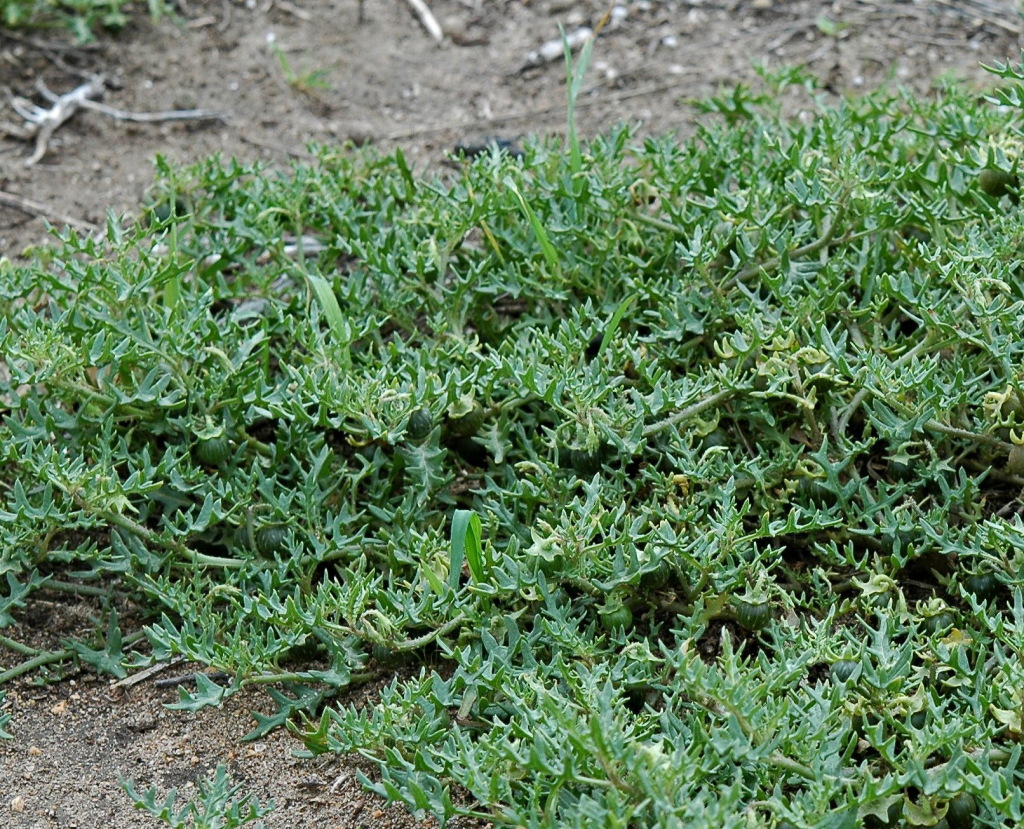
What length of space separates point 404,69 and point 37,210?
1.52 meters

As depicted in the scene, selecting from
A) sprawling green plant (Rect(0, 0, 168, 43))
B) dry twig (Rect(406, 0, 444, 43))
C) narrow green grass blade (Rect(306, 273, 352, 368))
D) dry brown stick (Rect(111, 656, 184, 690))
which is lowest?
Result: dry brown stick (Rect(111, 656, 184, 690))

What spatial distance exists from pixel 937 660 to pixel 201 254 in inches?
83.2

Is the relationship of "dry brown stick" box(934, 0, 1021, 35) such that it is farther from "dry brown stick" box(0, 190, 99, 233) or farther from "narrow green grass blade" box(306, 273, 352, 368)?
"dry brown stick" box(0, 190, 99, 233)

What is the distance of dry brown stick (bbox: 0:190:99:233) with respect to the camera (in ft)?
13.8

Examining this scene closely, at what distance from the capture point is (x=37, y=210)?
4.27m

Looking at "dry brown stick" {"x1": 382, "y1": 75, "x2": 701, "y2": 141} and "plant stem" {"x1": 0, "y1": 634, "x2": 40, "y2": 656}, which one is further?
"dry brown stick" {"x1": 382, "y1": 75, "x2": 701, "y2": 141}

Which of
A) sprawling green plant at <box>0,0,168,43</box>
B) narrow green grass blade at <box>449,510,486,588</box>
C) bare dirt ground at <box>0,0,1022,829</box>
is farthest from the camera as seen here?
sprawling green plant at <box>0,0,168,43</box>

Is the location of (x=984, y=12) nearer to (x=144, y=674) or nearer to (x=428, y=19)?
(x=428, y=19)

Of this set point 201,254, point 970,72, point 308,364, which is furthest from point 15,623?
point 970,72

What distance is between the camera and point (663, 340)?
3.04 metres

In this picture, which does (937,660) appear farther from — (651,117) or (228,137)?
(228,137)

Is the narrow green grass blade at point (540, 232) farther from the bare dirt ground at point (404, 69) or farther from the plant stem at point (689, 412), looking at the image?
the bare dirt ground at point (404, 69)

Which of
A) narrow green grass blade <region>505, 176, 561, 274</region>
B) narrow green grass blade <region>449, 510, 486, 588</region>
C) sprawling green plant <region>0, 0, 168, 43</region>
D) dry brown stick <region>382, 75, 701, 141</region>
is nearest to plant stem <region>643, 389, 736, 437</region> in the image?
narrow green grass blade <region>449, 510, 486, 588</region>

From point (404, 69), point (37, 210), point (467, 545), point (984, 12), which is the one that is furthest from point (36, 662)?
point (984, 12)
